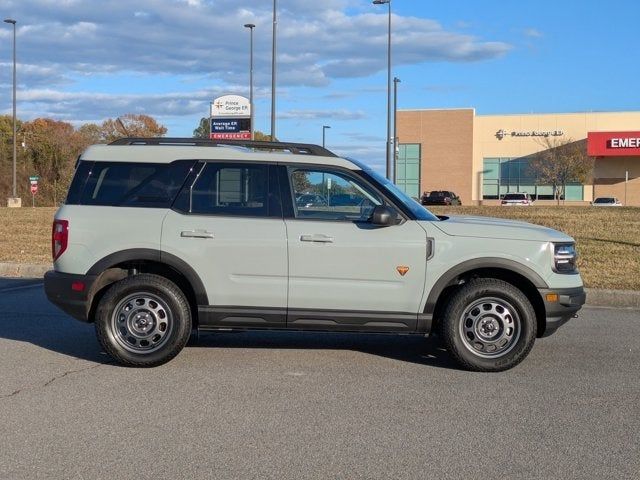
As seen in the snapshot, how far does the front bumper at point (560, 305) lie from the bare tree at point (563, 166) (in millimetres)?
52756

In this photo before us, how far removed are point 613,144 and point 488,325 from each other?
5739 centimetres

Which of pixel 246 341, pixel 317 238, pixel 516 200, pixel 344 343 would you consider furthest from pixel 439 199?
pixel 317 238

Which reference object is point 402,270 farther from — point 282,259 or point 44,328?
point 44,328

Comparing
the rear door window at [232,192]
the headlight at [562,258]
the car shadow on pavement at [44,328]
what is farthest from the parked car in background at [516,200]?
the rear door window at [232,192]

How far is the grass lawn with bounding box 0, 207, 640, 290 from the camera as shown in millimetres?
12539

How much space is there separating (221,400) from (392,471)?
1858 millimetres

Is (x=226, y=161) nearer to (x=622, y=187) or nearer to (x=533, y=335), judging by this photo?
(x=533, y=335)

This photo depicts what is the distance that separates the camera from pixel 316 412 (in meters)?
5.55

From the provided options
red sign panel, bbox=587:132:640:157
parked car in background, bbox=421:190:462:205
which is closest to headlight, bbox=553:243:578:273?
parked car in background, bbox=421:190:462:205

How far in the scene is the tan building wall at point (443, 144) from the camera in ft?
219

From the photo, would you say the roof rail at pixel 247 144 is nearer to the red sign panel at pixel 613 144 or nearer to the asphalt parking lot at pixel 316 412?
the asphalt parking lot at pixel 316 412

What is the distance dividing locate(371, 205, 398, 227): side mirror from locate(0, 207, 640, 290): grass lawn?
6129 mm

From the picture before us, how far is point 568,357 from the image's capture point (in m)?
7.42

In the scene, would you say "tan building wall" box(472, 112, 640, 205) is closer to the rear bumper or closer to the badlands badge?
the badlands badge
